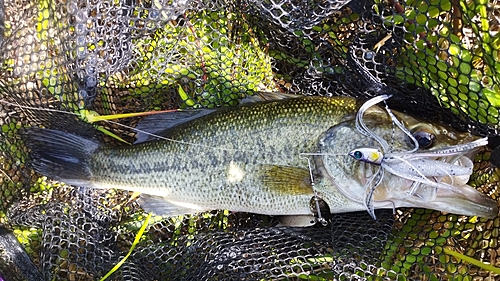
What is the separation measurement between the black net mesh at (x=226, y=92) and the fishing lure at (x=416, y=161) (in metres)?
0.27

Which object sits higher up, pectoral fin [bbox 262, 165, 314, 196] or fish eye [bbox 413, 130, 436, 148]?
fish eye [bbox 413, 130, 436, 148]

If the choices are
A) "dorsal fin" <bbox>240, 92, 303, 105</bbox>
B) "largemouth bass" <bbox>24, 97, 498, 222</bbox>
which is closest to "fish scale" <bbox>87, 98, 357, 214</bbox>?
"largemouth bass" <bbox>24, 97, 498, 222</bbox>

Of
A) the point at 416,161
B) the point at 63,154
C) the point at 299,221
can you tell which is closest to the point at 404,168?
the point at 416,161

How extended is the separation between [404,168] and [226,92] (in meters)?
1.26

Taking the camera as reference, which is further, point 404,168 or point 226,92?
point 226,92

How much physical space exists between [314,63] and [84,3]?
1439mm

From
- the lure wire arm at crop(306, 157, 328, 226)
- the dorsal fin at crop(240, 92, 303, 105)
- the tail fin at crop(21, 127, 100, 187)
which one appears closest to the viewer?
the lure wire arm at crop(306, 157, 328, 226)

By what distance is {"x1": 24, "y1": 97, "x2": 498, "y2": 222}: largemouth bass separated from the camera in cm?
235

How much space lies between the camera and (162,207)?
9.44 ft

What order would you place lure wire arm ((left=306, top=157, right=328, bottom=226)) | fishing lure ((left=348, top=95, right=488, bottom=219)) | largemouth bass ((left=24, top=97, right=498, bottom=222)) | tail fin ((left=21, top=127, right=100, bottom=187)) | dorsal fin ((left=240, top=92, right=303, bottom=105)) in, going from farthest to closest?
tail fin ((left=21, top=127, right=100, bottom=187)) → dorsal fin ((left=240, top=92, right=303, bottom=105)) → lure wire arm ((left=306, top=157, right=328, bottom=226)) → largemouth bass ((left=24, top=97, right=498, bottom=222)) → fishing lure ((left=348, top=95, right=488, bottom=219))

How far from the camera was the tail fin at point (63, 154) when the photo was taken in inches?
112

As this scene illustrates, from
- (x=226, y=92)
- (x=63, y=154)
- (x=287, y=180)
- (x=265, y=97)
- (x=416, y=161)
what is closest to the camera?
(x=416, y=161)

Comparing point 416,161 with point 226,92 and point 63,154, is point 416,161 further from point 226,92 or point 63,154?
point 63,154

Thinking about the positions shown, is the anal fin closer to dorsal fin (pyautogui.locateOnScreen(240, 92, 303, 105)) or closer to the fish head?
dorsal fin (pyautogui.locateOnScreen(240, 92, 303, 105))
